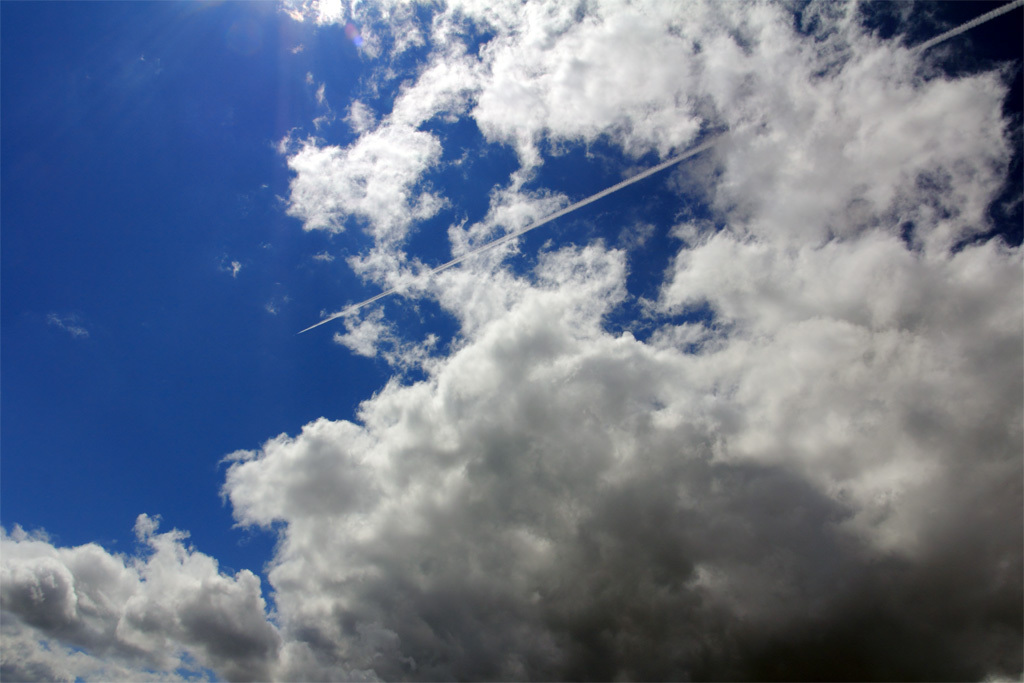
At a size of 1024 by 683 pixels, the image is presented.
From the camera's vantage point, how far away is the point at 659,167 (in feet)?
220

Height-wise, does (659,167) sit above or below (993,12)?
above

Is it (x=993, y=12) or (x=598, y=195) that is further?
(x=598, y=195)

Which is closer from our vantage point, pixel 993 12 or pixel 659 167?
pixel 993 12

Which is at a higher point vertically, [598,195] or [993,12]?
[598,195]

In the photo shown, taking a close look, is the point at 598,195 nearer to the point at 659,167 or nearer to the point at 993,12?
the point at 659,167

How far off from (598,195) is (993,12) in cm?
3698

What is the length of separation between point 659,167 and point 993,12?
29481mm

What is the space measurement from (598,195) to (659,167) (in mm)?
7546

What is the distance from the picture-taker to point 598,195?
70.9 metres

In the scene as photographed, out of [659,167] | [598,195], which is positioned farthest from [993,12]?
[598,195]
